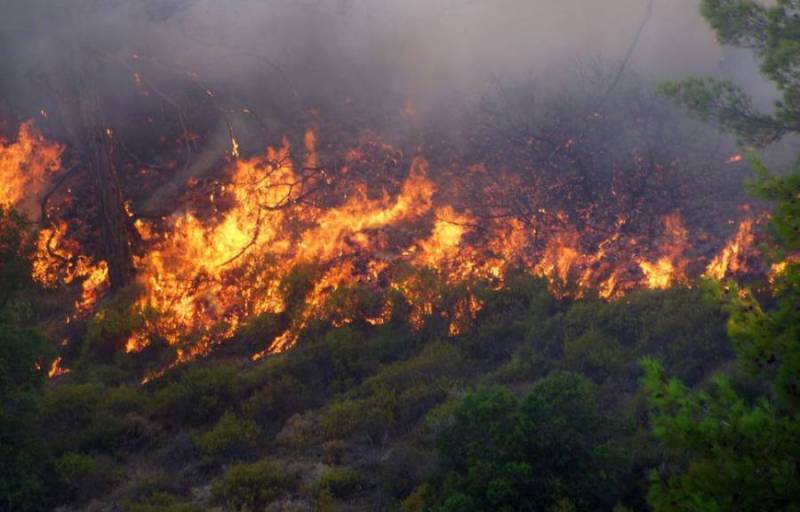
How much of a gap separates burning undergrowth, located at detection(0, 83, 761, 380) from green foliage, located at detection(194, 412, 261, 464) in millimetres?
1792

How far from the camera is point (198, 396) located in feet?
29.7

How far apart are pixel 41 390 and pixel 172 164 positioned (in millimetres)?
6484

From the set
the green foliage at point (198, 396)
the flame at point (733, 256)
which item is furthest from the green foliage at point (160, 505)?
the flame at point (733, 256)

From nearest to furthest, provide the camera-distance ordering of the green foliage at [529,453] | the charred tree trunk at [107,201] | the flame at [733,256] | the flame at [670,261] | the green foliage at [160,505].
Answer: the green foliage at [529,453], the green foliage at [160,505], the flame at [733,256], the flame at [670,261], the charred tree trunk at [107,201]

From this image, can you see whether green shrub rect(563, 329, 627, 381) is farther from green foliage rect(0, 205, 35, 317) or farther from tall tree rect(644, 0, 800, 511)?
green foliage rect(0, 205, 35, 317)

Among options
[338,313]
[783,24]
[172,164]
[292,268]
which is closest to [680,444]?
[783,24]

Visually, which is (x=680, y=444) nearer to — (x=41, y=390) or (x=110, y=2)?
(x=41, y=390)

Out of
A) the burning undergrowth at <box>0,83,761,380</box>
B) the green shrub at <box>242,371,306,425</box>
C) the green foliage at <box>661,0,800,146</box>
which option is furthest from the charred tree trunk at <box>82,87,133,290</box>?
the green foliage at <box>661,0,800,146</box>

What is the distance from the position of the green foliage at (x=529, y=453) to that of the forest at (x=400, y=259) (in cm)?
2

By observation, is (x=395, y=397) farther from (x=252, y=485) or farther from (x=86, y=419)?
(x=86, y=419)

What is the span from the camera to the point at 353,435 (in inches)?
323

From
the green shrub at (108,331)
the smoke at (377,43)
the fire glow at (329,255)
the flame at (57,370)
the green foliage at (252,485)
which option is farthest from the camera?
the smoke at (377,43)

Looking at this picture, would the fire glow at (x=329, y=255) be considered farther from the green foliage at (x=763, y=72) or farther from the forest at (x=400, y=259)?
the green foliage at (x=763, y=72)

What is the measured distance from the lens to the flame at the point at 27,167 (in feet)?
42.2
